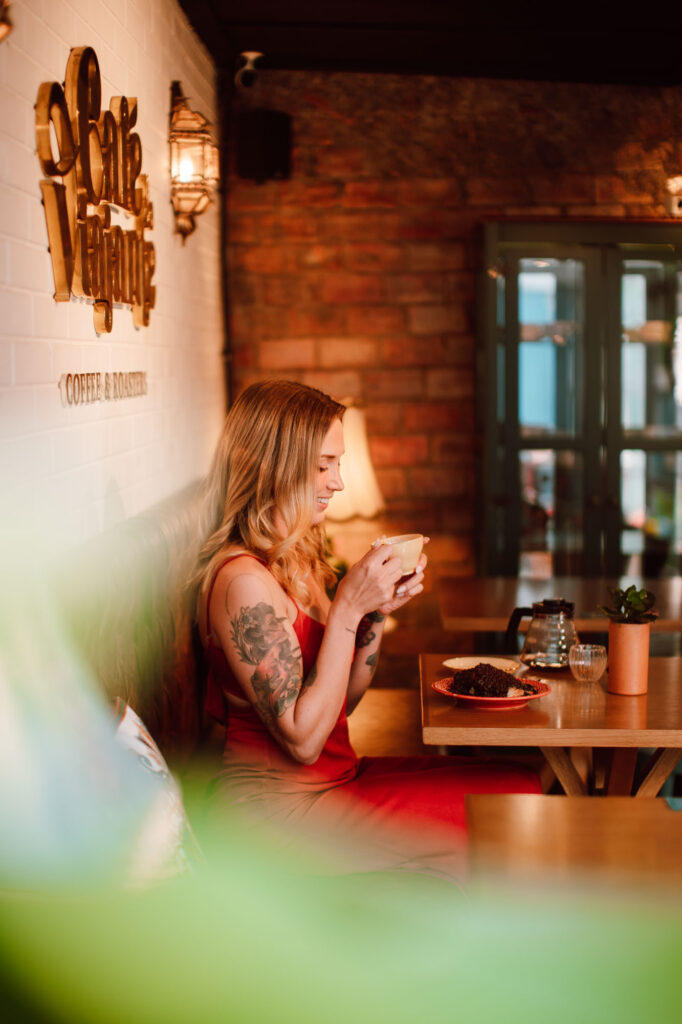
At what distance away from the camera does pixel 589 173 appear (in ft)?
15.8

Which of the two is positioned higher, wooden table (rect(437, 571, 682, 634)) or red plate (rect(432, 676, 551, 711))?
red plate (rect(432, 676, 551, 711))

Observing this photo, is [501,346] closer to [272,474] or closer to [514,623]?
[514,623]

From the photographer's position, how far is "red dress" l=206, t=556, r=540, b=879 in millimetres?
1998

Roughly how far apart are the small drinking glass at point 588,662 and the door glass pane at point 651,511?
2403 mm

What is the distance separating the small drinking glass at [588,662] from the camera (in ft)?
7.84

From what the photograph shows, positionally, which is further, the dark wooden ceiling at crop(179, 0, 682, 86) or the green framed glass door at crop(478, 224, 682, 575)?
the green framed glass door at crop(478, 224, 682, 575)

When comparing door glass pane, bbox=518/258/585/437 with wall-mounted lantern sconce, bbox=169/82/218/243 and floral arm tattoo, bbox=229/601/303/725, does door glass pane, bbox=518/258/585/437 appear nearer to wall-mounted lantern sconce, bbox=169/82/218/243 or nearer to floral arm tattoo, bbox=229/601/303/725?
wall-mounted lantern sconce, bbox=169/82/218/243

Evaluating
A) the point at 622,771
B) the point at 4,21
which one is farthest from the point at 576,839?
the point at 4,21

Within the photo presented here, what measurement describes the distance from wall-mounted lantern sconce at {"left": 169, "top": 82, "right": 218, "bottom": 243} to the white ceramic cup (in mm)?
1854

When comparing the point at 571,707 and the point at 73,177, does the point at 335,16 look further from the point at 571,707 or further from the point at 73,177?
the point at 571,707

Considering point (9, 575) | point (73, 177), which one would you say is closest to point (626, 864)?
point (9, 575)

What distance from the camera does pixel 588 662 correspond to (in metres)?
2.39

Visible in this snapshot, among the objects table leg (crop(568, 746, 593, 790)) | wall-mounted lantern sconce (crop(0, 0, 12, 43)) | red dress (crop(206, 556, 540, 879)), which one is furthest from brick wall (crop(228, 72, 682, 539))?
wall-mounted lantern sconce (crop(0, 0, 12, 43))

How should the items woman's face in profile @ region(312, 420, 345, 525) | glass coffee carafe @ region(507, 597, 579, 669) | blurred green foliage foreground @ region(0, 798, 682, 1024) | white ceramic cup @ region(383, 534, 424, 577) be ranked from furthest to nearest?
glass coffee carafe @ region(507, 597, 579, 669)
woman's face in profile @ region(312, 420, 345, 525)
white ceramic cup @ region(383, 534, 424, 577)
blurred green foliage foreground @ region(0, 798, 682, 1024)
